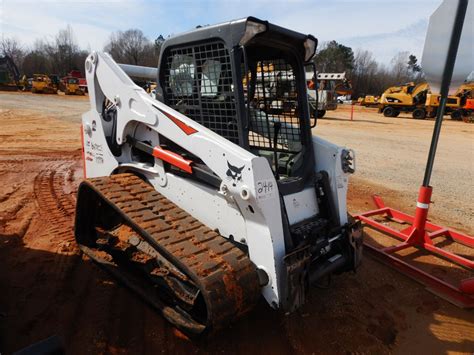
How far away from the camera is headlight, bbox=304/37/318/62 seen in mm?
3156

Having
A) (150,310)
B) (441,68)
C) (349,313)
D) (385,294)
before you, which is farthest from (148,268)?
(441,68)

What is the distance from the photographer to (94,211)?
3.75 metres

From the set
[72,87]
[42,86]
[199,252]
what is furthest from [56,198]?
[42,86]

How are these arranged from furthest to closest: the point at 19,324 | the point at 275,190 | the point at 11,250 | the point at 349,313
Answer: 1. the point at 11,250
2. the point at 349,313
3. the point at 19,324
4. the point at 275,190

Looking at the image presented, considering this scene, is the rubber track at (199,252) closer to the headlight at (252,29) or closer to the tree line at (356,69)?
the headlight at (252,29)

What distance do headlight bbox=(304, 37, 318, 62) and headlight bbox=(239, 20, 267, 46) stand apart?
2.35 feet

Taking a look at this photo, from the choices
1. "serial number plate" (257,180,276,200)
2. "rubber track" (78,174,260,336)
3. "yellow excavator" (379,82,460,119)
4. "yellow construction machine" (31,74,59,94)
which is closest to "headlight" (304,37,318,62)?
"serial number plate" (257,180,276,200)

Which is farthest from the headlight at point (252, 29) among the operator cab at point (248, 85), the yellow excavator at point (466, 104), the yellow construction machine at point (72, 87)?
the yellow construction machine at point (72, 87)

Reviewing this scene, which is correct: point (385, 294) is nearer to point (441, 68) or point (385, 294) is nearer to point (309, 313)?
point (309, 313)

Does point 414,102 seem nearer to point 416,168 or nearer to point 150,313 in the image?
point 416,168

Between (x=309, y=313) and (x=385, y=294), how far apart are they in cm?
95

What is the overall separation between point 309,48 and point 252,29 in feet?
2.70

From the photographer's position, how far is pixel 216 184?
2.79 m

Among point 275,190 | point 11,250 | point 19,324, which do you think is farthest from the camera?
point 11,250
